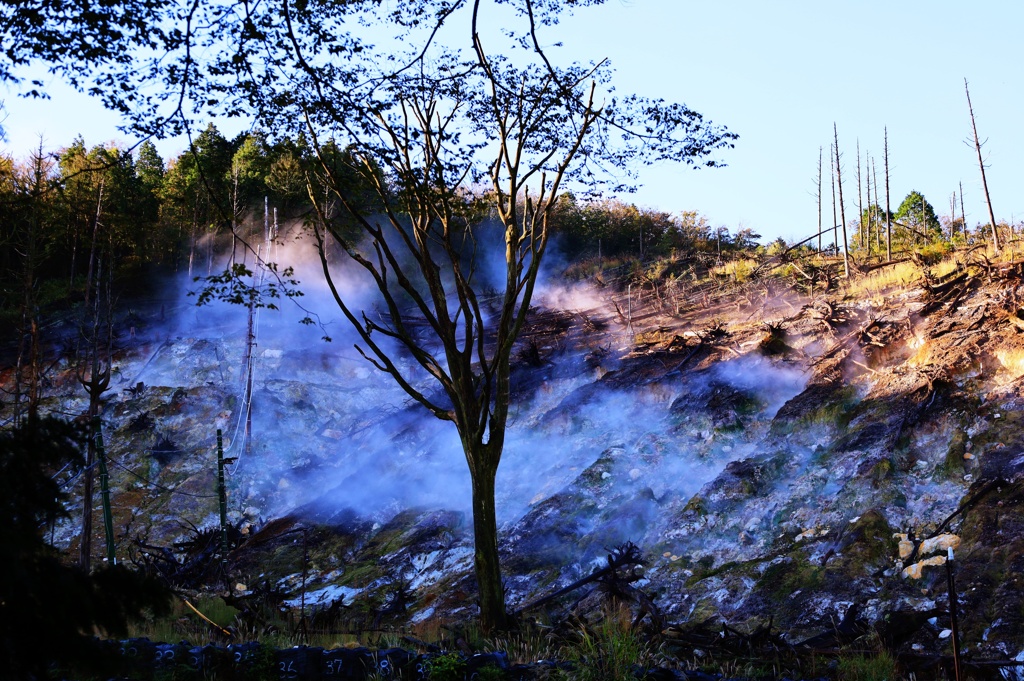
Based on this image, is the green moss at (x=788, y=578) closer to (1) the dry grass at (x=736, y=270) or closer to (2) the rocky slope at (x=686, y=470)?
(2) the rocky slope at (x=686, y=470)

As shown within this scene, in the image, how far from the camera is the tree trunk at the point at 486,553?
9500mm

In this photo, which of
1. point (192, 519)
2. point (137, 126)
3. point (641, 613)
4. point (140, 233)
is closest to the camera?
point (137, 126)

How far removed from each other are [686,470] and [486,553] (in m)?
6.19

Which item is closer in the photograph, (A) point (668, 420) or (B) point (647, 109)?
(B) point (647, 109)

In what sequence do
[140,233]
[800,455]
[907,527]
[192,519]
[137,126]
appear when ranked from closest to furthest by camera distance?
[137,126]
[907,527]
[800,455]
[192,519]
[140,233]

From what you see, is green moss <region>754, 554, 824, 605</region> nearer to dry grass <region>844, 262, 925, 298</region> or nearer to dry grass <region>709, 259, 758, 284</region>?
dry grass <region>844, 262, 925, 298</region>

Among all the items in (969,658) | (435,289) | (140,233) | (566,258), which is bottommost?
(969,658)

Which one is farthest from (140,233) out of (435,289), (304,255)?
(435,289)

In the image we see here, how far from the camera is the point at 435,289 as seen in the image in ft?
32.6

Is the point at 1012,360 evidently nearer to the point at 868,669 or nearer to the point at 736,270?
the point at 868,669

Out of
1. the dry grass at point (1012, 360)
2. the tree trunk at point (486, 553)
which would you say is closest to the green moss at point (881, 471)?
the dry grass at point (1012, 360)

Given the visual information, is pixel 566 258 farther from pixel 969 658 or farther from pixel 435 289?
pixel 969 658

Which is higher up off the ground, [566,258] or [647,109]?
[566,258]

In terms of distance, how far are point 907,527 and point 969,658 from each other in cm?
319
